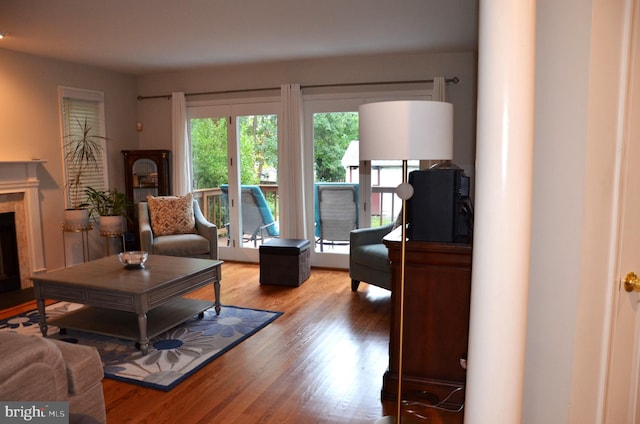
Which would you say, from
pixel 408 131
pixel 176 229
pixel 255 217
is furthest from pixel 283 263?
pixel 408 131

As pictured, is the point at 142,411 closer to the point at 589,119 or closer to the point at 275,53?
the point at 589,119

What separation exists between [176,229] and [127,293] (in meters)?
2.24

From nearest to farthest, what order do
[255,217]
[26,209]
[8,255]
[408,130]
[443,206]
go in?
[408,130], [443,206], [8,255], [26,209], [255,217]

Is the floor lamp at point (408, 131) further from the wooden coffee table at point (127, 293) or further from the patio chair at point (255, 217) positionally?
the patio chair at point (255, 217)

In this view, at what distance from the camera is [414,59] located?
511 cm

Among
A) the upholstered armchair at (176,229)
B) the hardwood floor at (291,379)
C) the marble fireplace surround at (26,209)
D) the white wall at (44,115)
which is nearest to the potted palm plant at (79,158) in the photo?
the white wall at (44,115)

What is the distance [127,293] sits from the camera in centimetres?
303

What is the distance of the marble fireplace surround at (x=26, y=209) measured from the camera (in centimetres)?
474

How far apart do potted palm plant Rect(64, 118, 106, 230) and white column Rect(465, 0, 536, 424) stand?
5.01 meters

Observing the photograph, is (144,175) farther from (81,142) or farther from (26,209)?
(26,209)

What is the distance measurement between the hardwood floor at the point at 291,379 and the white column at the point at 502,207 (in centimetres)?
126

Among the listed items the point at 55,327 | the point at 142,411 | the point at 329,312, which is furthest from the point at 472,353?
the point at 55,327

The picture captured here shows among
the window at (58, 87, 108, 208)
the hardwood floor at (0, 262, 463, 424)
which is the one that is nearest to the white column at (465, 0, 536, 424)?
the hardwood floor at (0, 262, 463, 424)

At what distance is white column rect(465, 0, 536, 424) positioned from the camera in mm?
1209
